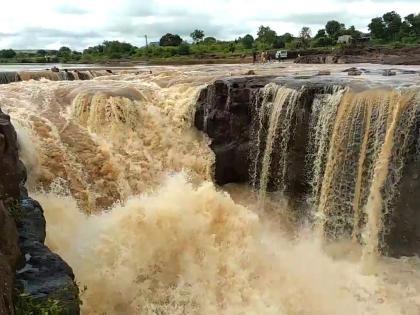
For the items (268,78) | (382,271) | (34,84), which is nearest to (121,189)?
(268,78)

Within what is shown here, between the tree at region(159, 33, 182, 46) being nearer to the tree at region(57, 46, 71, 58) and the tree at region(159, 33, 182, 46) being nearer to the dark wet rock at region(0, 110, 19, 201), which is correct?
the tree at region(57, 46, 71, 58)

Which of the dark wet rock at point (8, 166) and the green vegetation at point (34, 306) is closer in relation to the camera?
the green vegetation at point (34, 306)

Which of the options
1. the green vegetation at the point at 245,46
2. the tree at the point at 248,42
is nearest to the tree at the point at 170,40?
the green vegetation at the point at 245,46

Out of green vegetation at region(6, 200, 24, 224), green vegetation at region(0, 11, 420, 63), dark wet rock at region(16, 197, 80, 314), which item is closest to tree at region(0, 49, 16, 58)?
green vegetation at region(0, 11, 420, 63)

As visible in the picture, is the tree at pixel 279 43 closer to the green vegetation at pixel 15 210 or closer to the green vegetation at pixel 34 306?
the green vegetation at pixel 15 210

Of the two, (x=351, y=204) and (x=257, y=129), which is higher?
(x=257, y=129)

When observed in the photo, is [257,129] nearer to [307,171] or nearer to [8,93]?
[307,171]

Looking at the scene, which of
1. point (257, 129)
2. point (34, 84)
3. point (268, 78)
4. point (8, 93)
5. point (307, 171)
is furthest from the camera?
point (34, 84)
